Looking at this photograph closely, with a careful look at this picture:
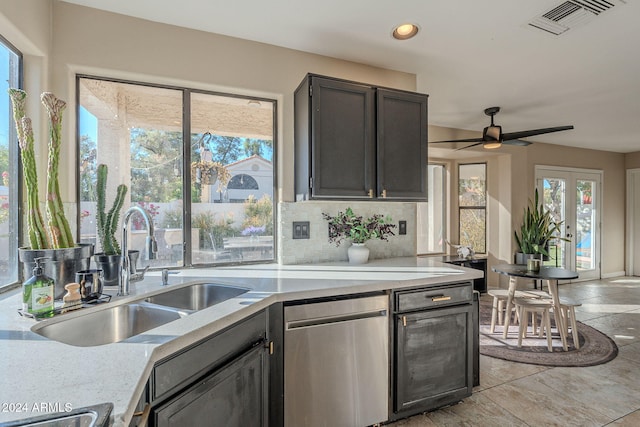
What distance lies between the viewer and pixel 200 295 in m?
1.89

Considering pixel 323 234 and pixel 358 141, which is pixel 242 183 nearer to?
pixel 323 234

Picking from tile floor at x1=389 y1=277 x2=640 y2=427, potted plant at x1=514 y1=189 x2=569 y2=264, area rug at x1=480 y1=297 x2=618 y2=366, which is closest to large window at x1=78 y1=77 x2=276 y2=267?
tile floor at x1=389 y1=277 x2=640 y2=427

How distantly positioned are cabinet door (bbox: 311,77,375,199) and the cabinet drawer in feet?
2.42

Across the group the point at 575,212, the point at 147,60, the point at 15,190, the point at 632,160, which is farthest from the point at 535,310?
the point at 632,160

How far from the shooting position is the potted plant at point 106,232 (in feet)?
5.78

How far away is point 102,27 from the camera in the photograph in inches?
80.3

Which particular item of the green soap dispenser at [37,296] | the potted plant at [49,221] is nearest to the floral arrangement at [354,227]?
the potted plant at [49,221]

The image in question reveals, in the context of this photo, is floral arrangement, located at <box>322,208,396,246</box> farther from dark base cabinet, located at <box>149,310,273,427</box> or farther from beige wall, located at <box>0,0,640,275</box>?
dark base cabinet, located at <box>149,310,273,427</box>

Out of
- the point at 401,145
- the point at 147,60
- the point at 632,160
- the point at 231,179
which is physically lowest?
the point at 231,179

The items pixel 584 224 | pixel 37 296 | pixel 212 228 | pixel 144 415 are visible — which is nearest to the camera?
pixel 144 415

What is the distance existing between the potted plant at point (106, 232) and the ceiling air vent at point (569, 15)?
8.96 feet

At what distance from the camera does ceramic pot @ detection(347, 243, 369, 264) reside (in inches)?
98.5

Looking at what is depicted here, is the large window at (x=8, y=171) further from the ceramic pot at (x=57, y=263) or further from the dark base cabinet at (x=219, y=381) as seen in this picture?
the dark base cabinet at (x=219, y=381)

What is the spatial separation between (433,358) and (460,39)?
2.17 m
